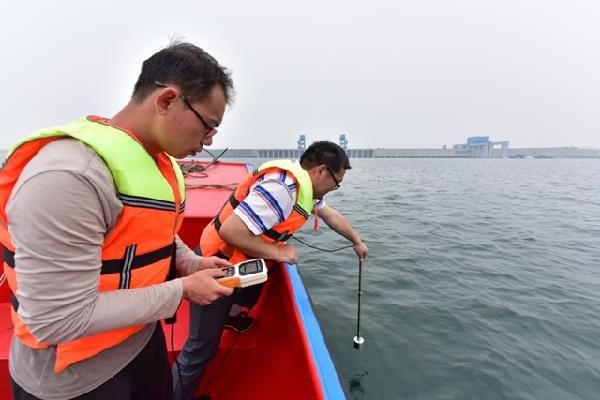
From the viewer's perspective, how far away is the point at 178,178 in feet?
4.34

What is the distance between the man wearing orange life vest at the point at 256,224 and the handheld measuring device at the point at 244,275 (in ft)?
1.67

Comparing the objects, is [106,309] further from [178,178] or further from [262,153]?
[262,153]

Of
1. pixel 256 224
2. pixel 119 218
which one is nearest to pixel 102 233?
pixel 119 218

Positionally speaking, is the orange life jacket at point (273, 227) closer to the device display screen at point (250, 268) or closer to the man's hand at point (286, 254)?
the man's hand at point (286, 254)

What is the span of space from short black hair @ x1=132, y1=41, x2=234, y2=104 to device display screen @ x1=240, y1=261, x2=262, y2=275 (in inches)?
27.1

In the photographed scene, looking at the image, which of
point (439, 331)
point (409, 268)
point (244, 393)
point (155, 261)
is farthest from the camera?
point (409, 268)

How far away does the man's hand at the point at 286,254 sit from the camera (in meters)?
2.01

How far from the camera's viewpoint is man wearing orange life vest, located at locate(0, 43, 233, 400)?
69 cm

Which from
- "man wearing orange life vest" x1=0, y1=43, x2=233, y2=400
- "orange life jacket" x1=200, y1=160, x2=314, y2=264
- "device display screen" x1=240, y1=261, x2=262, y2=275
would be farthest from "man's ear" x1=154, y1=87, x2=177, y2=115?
"orange life jacket" x1=200, y1=160, x2=314, y2=264

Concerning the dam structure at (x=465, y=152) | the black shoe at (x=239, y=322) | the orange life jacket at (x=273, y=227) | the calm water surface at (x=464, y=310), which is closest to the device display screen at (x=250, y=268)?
the orange life jacket at (x=273, y=227)

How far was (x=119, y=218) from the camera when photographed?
883mm

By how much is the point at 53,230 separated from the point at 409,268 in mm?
5463

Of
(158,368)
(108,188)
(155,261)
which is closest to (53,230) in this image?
(108,188)

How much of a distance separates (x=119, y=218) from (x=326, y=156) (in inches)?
61.8
